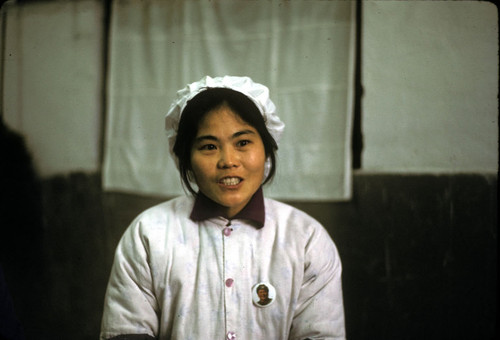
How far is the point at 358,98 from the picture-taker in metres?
1.21

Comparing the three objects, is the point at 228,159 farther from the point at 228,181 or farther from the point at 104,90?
the point at 104,90

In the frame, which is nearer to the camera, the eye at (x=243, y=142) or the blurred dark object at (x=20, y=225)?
the eye at (x=243, y=142)

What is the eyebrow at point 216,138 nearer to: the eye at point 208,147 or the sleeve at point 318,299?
the eye at point 208,147

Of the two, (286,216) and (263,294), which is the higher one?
(286,216)

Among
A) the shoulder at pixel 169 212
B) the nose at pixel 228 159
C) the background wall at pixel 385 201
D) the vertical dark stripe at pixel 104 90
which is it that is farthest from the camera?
the vertical dark stripe at pixel 104 90

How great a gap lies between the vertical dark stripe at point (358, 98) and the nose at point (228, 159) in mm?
462

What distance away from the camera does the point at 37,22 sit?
1.32m

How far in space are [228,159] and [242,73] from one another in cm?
41

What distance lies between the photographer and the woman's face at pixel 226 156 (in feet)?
3.04

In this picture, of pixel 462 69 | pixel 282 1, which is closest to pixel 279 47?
pixel 282 1

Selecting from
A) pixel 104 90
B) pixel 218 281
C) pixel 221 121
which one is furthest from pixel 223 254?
pixel 104 90

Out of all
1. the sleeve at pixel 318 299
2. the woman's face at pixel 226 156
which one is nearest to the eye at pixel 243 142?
the woman's face at pixel 226 156

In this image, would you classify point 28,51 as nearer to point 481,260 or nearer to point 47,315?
point 47,315

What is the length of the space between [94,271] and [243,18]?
Answer: 0.93m
